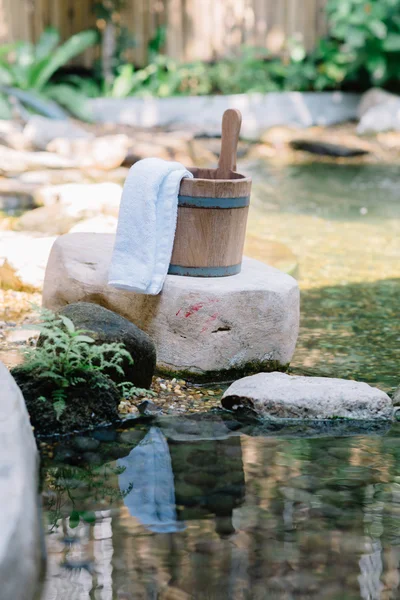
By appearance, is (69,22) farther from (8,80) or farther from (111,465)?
(111,465)

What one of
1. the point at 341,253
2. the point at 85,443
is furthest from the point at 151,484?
the point at 341,253

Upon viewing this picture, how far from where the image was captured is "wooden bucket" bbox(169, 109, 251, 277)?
439 cm

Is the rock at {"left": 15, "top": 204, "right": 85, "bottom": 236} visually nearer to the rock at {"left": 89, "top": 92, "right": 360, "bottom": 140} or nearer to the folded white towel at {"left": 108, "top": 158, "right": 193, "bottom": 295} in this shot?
the folded white towel at {"left": 108, "top": 158, "right": 193, "bottom": 295}

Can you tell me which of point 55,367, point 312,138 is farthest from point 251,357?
point 312,138

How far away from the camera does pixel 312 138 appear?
44.0ft

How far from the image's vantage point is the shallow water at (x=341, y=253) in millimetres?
4984

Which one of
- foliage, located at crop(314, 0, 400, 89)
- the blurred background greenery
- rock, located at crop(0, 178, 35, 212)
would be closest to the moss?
rock, located at crop(0, 178, 35, 212)

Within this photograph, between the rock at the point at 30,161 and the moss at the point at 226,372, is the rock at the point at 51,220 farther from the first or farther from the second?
the moss at the point at 226,372

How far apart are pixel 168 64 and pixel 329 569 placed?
496 inches

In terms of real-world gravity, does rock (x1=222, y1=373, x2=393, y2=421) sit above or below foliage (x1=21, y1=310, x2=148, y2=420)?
below

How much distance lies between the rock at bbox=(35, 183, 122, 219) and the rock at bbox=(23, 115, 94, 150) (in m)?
2.59

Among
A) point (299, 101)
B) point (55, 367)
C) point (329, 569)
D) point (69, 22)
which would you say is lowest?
point (329, 569)

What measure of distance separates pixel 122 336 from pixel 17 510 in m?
1.78

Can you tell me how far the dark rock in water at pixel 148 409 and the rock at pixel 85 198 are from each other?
3.57 metres
